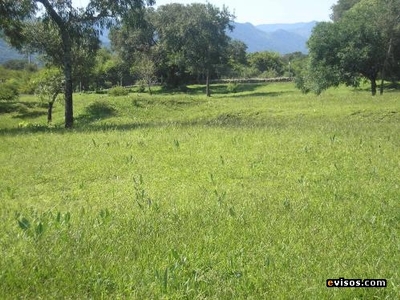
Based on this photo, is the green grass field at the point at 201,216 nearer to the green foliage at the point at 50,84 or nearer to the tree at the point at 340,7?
the green foliage at the point at 50,84

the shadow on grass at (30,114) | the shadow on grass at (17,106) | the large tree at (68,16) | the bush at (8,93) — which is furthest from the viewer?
the bush at (8,93)

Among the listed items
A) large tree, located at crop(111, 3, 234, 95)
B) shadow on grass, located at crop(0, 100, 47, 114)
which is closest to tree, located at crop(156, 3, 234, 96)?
large tree, located at crop(111, 3, 234, 95)

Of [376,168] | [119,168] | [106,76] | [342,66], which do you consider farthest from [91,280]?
[106,76]

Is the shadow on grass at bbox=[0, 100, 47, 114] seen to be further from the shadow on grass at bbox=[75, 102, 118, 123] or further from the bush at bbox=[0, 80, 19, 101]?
the shadow on grass at bbox=[75, 102, 118, 123]

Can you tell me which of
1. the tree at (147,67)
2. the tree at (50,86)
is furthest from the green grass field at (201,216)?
the tree at (147,67)

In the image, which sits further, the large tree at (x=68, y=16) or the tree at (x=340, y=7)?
the tree at (x=340, y=7)

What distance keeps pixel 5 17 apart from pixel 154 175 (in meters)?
17.5

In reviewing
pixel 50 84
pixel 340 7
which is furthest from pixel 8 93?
pixel 340 7

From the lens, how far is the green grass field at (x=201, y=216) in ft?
13.9

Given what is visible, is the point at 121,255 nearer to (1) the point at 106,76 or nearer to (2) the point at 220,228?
(2) the point at 220,228
